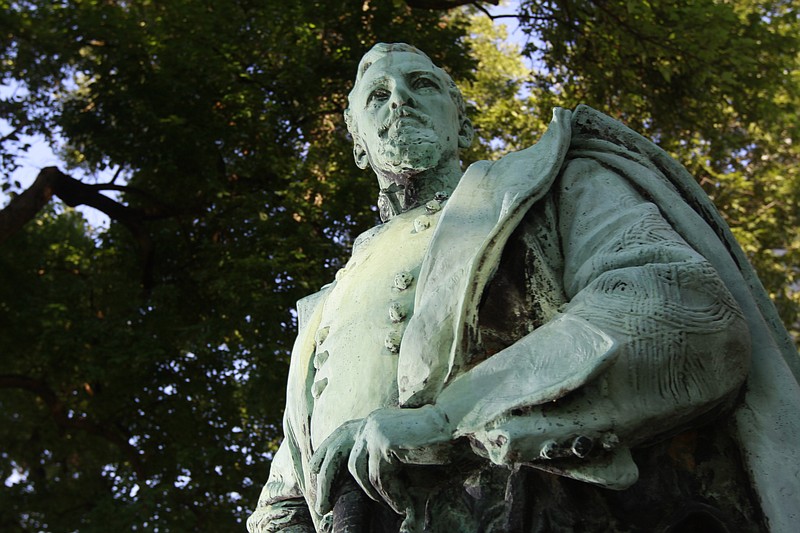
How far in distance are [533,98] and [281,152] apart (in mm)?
3707

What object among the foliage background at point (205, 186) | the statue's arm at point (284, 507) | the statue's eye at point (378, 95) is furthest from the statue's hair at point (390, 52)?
the foliage background at point (205, 186)

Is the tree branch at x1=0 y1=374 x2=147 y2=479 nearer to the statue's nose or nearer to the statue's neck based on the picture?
the statue's neck

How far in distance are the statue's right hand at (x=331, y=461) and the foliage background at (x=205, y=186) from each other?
6738 mm

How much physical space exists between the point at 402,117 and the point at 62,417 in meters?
8.52

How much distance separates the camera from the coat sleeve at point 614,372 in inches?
92.4

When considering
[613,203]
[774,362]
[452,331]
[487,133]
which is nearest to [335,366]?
[452,331]

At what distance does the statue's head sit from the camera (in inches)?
142

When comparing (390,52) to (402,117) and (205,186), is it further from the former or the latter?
(205,186)

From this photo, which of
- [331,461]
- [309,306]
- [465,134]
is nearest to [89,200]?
[465,134]

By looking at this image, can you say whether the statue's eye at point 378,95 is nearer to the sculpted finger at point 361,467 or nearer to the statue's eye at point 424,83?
the statue's eye at point 424,83

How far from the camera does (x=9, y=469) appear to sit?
494 inches

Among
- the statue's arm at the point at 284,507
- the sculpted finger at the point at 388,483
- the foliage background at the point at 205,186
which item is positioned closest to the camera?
the sculpted finger at the point at 388,483

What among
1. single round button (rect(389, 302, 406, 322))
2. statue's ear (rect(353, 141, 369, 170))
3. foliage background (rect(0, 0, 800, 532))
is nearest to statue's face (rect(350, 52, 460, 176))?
statue's ear (rect(353, 141, 369, 170))

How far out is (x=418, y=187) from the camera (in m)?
3.69
